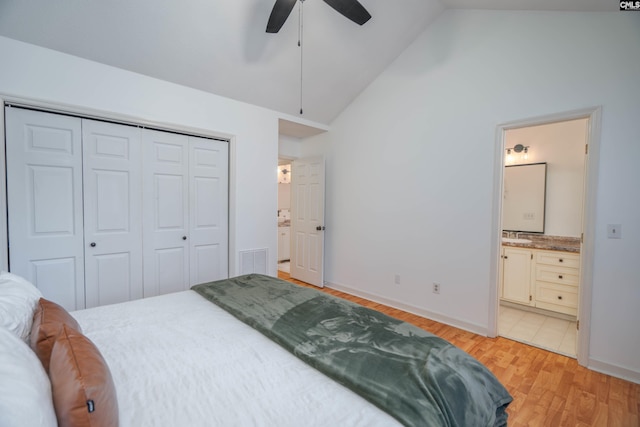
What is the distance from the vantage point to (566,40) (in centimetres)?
234

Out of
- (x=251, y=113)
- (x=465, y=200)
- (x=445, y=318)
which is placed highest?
(x=251, y=113)

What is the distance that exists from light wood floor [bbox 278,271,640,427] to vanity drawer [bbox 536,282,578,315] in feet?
3.24

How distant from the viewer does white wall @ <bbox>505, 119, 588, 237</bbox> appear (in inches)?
135

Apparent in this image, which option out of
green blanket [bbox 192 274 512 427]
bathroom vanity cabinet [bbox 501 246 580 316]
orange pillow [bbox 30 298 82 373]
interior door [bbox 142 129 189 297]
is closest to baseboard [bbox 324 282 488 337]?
bathroom vanity cabinet [bbox 501 246 580 316]

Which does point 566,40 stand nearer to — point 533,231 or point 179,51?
point 533,231

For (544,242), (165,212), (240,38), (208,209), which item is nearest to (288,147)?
(208,209)

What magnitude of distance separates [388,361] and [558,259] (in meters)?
3.19

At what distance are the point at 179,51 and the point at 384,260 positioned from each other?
322cm

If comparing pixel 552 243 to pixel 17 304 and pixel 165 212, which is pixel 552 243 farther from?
pixel 17 304

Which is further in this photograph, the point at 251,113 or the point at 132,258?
the point at 251,113

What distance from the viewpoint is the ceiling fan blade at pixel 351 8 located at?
78.7 inches

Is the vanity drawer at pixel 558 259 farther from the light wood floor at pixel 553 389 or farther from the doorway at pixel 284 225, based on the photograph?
the doorway at pixel 284 225

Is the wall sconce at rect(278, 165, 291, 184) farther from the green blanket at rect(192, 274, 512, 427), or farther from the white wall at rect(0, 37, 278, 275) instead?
the green blanket at rect(192, 274, 512, 427)

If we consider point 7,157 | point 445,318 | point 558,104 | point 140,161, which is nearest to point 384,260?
point 445,318
